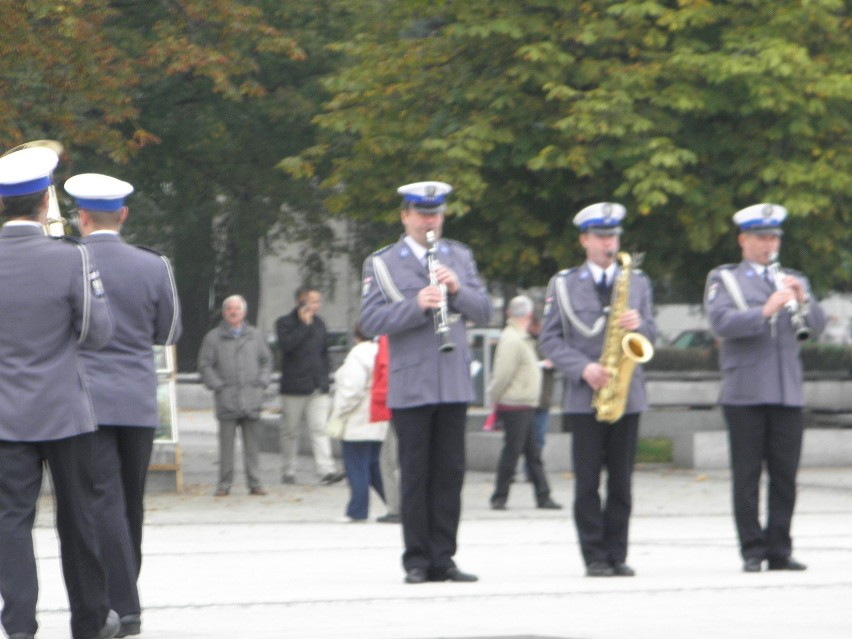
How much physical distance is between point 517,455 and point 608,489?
20.5 feet

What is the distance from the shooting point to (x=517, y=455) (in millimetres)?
15742

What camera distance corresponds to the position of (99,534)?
7113 millimetres

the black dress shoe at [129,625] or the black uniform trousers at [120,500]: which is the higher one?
the black uniform trousers at [120,500]

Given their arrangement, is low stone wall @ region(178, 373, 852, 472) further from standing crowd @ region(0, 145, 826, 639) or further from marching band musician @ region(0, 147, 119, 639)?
marching band musician @ region(0, 147, 119, 639)

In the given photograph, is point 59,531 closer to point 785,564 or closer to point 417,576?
point 417,576

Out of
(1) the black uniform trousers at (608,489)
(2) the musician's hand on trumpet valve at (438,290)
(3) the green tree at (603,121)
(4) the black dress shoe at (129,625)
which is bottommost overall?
(4) the black dress shoe at (129,625)

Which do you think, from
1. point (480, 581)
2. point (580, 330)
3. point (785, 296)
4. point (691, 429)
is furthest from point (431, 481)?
point (691, 429)

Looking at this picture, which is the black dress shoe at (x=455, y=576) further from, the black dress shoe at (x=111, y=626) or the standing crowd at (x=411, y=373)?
the black dress shoe at (x=111, y=626)

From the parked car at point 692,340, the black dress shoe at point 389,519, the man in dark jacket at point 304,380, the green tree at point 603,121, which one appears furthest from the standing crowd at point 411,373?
the parked car at point 692,340

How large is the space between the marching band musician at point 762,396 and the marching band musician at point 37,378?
4.04 meters

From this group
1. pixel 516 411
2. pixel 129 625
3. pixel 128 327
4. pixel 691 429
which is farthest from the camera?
pixel 691 429

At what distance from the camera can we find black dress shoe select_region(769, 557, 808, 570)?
971 centimetres

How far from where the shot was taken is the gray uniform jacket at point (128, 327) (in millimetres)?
7406

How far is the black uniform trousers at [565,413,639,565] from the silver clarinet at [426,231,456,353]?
0.98 meters
